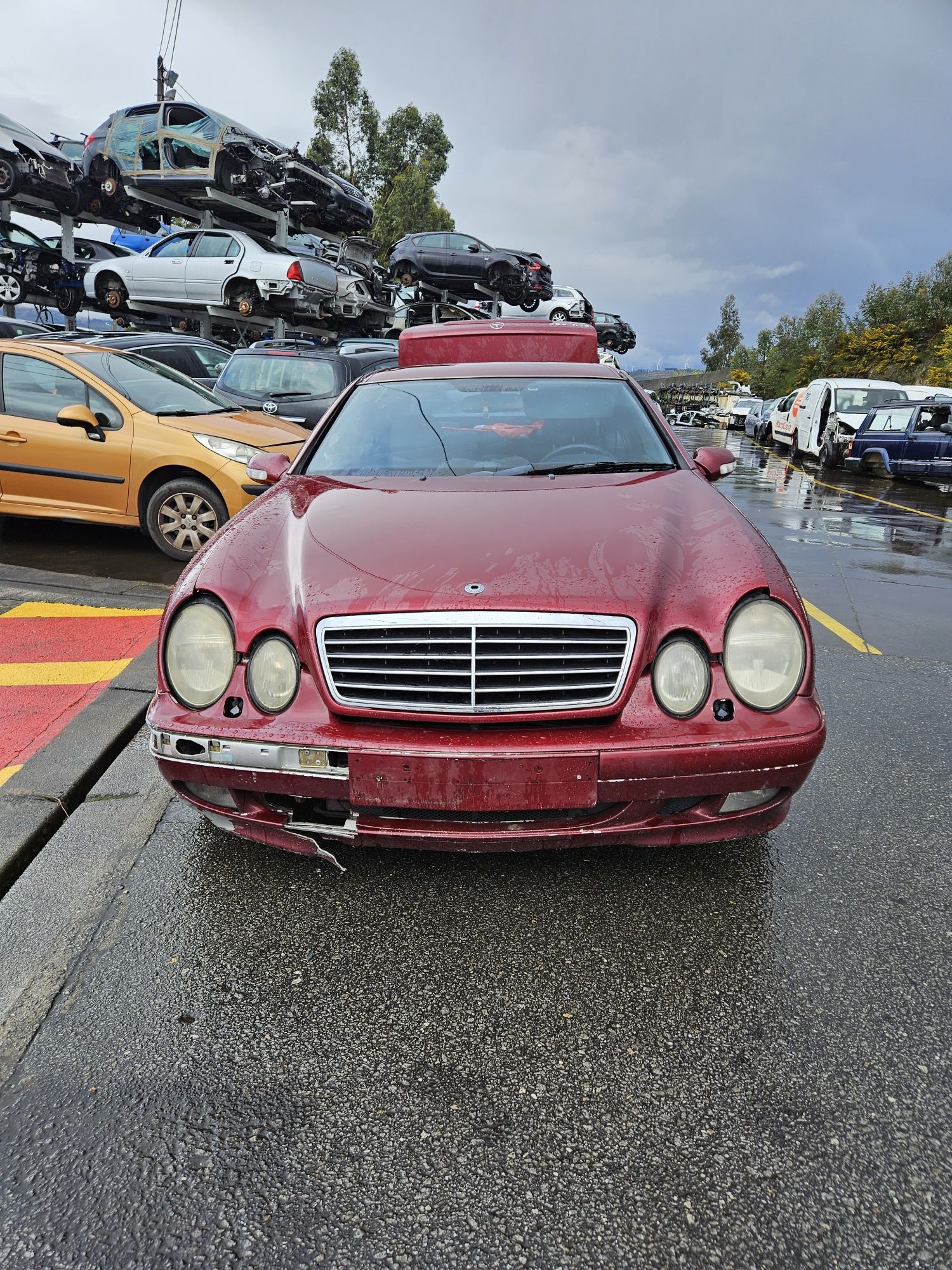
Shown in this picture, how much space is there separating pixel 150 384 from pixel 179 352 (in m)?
3.81

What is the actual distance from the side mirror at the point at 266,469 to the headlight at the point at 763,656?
2.05 m

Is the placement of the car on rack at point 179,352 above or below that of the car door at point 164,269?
below

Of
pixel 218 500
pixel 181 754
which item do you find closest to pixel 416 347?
pixel 218 500

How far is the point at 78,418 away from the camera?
6082mm

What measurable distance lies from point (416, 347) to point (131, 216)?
811 inches

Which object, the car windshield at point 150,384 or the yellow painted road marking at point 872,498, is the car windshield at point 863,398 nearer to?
the yellow painted road marking at point 872,498

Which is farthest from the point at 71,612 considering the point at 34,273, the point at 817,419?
the point at 817,419

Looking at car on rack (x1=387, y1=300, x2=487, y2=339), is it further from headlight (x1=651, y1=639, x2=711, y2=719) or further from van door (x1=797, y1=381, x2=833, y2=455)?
headlight (x1=651, y1=639, x2=711, y2=719)

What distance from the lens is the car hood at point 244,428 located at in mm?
6418

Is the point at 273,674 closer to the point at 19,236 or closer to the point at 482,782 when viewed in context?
the point at 482,782

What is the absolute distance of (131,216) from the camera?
22.3 meters

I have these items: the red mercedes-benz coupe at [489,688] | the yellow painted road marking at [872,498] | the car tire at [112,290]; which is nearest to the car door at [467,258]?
the car tire at [112,290]

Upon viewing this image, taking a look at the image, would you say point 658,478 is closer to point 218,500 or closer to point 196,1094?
point 196,1094

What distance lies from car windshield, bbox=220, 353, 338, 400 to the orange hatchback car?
7.99 feet
